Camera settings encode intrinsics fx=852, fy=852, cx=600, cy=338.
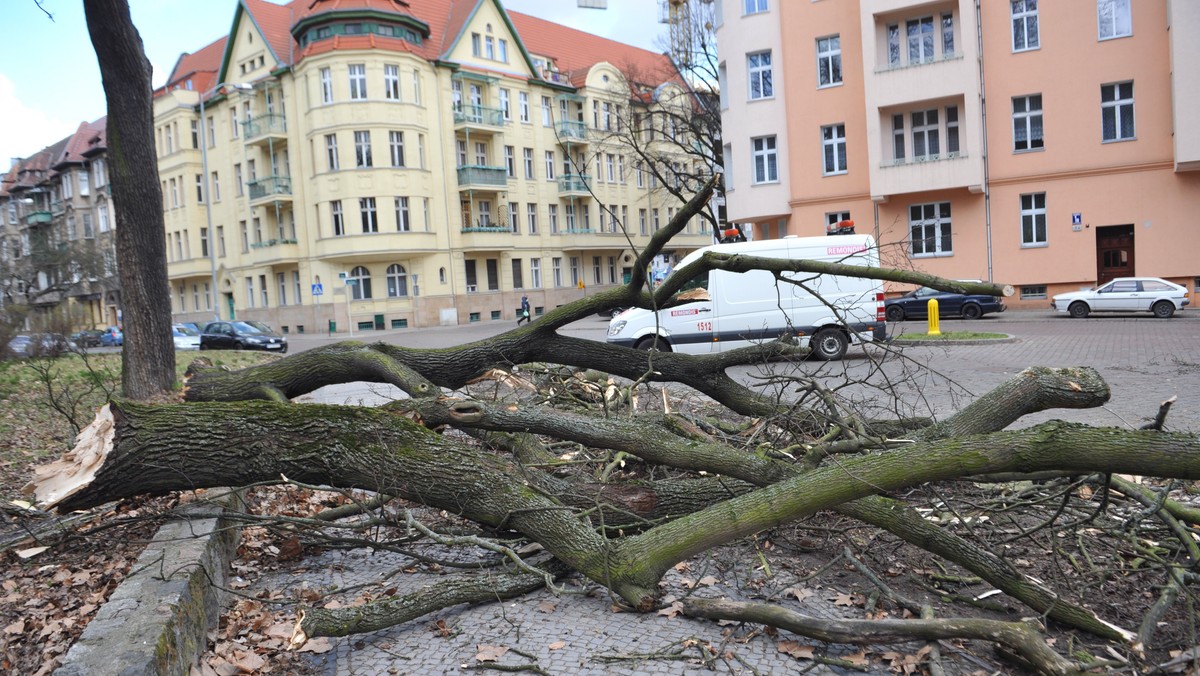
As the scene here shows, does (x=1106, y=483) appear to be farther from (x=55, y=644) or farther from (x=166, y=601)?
(x=55, y=644)

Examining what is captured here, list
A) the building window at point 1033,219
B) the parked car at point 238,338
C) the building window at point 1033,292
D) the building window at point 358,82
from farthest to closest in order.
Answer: the building window at point 358,82
the parked car at point 238,338
the building window at point 1033,292
the building window at point 1033,219

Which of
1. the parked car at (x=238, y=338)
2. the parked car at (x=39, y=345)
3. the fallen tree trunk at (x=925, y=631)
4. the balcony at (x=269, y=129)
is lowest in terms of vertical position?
the fallen tree trunk at (x=925, y=631)

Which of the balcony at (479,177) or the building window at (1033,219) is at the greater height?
the balcony at (479,177)

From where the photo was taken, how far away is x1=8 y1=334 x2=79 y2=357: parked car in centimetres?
1508

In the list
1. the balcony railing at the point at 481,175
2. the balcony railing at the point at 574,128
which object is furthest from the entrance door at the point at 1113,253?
the balcony railing at the point at 574,128

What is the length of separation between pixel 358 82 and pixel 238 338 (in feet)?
55.1

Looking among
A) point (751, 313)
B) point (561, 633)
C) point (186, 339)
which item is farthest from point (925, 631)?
point (186, 339)

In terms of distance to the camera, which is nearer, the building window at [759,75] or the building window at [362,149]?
the building window at [759,75]

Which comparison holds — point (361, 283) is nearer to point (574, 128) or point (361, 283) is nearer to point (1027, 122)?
point (574, 128)

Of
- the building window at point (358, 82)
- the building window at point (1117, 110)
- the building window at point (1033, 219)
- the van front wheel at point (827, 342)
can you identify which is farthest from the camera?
the building window at point (358, 82)

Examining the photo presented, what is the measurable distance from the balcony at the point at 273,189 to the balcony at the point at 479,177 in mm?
8966

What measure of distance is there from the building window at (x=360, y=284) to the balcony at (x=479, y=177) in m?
6.93

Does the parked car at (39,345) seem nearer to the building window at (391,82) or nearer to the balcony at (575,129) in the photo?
the building window at (391,82)

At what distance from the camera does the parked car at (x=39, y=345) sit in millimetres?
15078
